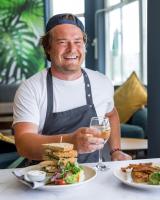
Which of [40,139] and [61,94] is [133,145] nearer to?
[61,94]

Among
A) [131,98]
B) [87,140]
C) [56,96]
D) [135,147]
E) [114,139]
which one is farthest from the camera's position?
[131,98]

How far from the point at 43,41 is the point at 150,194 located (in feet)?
3.60

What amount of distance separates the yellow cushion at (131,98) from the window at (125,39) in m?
0.39

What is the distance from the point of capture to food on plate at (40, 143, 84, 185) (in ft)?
4.21

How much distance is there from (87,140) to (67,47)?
66 centimetres

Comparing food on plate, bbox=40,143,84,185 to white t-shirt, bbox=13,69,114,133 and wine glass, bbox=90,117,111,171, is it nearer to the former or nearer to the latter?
wine glass, bbox=90,117,111,171

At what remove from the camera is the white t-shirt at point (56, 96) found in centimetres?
184

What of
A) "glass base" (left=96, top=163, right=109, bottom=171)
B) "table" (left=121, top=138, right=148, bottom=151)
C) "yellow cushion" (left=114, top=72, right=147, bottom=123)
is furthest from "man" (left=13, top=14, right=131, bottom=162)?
"yellow cushion" (left=114, top=72, right=147, bottom=123)

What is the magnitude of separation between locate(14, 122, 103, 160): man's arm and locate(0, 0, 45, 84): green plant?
5.26 meters

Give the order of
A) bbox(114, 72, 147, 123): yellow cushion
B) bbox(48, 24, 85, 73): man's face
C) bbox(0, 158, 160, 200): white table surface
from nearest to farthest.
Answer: bbox(0, 158, 160, 200): white table surface
bbox(48, 24, 85, 73): man's face
bbox(114, 72, 147, 123): yellow cushion

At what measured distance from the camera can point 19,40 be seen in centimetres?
696

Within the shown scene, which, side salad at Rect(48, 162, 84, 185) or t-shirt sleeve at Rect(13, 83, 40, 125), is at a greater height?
t-shirt sleeve at Rect(13, 83, 40, 125)

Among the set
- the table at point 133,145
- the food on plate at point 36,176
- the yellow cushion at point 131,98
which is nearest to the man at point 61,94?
the food on plate at point 36,176

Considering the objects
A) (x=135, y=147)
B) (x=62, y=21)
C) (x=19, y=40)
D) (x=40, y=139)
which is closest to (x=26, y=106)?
(x=40, y=139)
